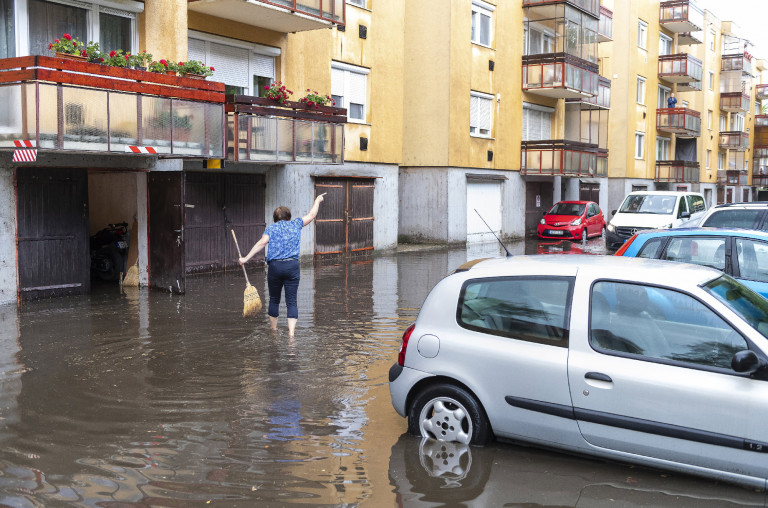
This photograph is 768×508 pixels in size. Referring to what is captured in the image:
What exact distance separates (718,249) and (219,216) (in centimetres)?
1171

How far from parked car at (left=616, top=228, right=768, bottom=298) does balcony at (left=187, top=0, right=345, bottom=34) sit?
10.6 metres

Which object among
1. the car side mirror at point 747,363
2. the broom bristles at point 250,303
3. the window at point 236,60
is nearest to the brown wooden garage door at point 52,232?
the broom bristles at point 250,303

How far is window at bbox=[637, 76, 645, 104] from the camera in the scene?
142 ft

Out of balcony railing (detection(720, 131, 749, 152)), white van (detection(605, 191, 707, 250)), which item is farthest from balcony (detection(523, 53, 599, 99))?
balcony railing (detection(720, 131, 749, 152))

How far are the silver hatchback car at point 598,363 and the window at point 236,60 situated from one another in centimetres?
1299

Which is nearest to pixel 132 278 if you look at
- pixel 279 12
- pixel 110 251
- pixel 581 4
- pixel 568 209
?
pixel 110 251

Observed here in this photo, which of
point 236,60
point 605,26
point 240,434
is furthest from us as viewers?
point 605,26

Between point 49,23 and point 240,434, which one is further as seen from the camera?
point 49,23

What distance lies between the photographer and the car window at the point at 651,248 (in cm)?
956

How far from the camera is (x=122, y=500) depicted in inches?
187

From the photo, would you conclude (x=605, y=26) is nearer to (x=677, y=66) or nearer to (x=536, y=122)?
(x=536, y=122)

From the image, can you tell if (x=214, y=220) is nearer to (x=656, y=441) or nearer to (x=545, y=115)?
(x=656, y=441)

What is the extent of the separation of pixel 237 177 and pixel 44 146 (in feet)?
23.2

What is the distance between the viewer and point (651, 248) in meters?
9.62
